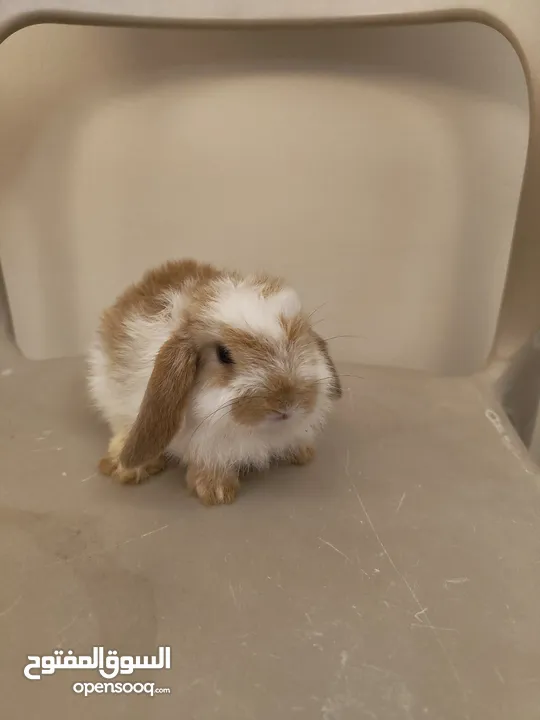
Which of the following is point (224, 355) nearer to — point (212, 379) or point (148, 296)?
point (212, 379)

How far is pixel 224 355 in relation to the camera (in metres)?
0.57

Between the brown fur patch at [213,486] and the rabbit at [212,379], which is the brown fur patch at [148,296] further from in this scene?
the brown fur patch at [213,486]

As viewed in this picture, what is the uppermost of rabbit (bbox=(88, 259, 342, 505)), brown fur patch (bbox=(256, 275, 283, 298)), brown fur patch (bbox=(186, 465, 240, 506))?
brown fur patch (bbox=(256, 275, 283, 298))

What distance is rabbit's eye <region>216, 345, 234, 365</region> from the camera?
57cm

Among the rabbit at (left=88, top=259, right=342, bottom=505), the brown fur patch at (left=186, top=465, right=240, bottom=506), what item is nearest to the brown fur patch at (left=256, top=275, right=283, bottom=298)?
the rabbit at (left=88, top=259, right=342, bottom=505)

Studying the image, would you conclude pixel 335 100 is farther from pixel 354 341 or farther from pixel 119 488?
pixel 119 488

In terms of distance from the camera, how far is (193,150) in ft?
3.19

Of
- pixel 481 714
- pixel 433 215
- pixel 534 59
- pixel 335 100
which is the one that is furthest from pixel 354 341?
pixel 481 714

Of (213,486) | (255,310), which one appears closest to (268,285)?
(255,310)

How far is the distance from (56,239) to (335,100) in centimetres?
47

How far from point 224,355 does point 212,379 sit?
2 cm

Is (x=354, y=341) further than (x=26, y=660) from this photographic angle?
Yes

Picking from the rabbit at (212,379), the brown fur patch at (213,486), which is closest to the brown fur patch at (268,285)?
the rabbit at (212,379)

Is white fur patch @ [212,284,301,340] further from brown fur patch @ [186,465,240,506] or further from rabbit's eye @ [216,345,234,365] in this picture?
brown fur patch @ [186,465,240,506]
